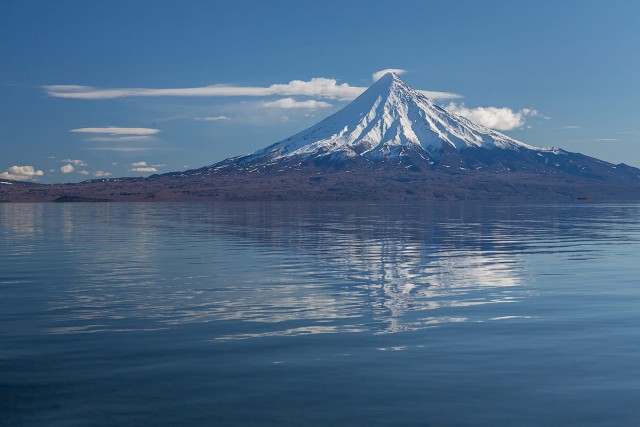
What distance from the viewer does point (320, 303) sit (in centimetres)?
2638

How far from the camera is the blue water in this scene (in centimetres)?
1400

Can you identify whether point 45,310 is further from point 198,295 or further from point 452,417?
point 452,417

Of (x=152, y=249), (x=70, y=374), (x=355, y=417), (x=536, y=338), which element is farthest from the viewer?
(x=152, y=249)

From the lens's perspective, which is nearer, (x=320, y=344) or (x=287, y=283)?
(x=320, y=344)

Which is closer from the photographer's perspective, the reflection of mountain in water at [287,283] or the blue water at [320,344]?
the blue water at [320,344]

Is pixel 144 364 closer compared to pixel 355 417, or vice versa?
pixel 355 417

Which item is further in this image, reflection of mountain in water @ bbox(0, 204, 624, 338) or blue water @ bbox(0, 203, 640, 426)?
reflection of mountain in water @ bbox(0, 204, 624, 338)

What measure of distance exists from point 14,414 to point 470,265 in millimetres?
29278

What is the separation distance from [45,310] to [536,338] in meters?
15.9

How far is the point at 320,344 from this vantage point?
1938 centimetres

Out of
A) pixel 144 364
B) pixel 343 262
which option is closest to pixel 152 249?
pixel 343 262

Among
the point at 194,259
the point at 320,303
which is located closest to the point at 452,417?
the point at 320,303

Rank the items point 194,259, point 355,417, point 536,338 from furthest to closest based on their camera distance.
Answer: point 194,259
point 536,338
point 355,417

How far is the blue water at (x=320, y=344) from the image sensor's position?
1400 cm
